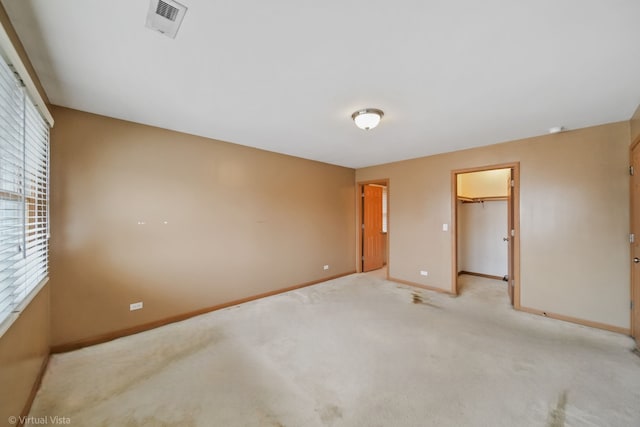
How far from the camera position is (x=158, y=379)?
2033mm

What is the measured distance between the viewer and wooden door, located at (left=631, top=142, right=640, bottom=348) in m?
2.58

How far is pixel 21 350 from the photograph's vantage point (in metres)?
1.61

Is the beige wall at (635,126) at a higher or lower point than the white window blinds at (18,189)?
higher

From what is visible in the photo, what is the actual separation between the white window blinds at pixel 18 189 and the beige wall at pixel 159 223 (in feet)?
1.17

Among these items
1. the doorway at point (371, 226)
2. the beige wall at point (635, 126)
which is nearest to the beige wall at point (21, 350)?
the doorway at point (371, 226)

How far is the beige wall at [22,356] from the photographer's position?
1.35 metres

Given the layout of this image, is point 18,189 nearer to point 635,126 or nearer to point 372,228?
point 372,228

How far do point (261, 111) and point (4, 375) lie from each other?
259 centimetres

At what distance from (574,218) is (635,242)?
56cm

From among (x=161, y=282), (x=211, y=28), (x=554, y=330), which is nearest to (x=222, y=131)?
(x=211, y=28)

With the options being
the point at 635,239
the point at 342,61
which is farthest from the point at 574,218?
the point at 342,61

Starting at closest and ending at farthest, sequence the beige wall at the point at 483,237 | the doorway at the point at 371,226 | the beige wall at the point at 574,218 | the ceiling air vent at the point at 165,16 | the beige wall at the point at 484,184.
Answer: the ceiling air vent at the point at 165,16 < the beige wall at the point at 574,218 < the beige wall at the point at 484,184 < the beige wall at the point at 483,237 < the doorway at the point at 371,226

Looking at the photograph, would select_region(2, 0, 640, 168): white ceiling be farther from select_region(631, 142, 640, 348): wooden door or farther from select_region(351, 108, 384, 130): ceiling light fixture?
select_region(631, 142, 640, 348): wooden door

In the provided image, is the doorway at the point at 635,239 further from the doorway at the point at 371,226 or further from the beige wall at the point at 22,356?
the beige wall at the point at 22,356
